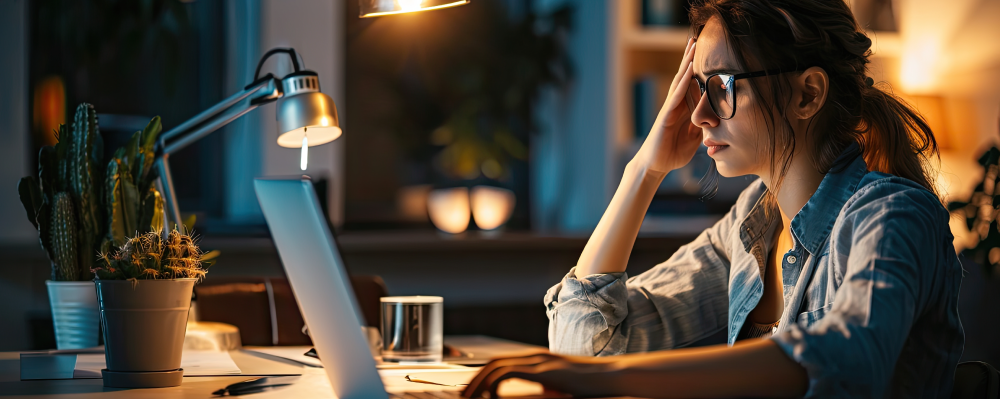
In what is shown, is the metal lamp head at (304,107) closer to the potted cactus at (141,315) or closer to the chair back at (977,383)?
the potted cactus at (141,315)

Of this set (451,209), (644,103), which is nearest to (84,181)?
(451,209)

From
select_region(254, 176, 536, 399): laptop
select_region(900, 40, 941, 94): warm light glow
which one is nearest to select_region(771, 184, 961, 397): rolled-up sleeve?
select_region(254, 176, 536, 399): laptop

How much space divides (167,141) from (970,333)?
258cm

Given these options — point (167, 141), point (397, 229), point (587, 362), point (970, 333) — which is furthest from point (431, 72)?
point (587, 362)

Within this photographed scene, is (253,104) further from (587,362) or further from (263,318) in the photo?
(587,362)

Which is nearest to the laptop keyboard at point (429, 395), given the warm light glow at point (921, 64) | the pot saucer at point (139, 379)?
the pot saucer at point (139, 379)

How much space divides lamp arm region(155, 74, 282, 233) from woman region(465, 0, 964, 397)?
571 mm

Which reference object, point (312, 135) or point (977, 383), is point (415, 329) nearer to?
point (312, 135)

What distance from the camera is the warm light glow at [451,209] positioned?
118 inches

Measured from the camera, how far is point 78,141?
1298mm

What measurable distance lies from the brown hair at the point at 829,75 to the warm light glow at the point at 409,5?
49 centimetres

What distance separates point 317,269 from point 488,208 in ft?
7.28

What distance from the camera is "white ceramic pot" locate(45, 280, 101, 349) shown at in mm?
1312

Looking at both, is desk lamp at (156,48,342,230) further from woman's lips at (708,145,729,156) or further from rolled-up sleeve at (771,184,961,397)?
rolled-up sleeve at (771,184,961,397)
